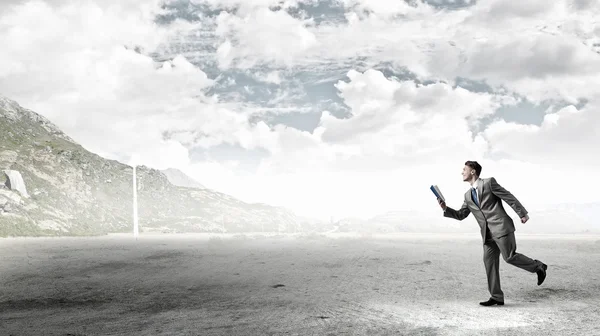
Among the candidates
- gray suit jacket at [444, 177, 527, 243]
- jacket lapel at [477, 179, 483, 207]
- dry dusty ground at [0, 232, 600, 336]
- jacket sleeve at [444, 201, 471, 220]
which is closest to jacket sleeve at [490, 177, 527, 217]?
gray suit jacket at [444, 177, 527, 243]

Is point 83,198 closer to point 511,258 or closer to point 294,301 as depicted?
point 294,301

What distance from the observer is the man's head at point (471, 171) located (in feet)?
28.0

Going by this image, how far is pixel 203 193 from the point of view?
563 ft

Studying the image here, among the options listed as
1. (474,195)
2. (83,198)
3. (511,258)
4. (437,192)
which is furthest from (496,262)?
(83,198)

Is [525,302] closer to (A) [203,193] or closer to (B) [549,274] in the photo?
(B) [549,274]

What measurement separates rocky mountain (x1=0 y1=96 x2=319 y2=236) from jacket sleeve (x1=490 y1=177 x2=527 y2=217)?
5115cm

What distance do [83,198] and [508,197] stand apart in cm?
10807

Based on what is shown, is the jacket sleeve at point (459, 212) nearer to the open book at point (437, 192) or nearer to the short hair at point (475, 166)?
the open book at point (437, 192)

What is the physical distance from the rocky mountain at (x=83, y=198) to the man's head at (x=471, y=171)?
50.6m

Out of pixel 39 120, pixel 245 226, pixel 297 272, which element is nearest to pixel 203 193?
pixel 245 226

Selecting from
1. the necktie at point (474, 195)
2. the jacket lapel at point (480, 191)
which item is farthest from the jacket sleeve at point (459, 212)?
the jacket lapel at point (480, 191)

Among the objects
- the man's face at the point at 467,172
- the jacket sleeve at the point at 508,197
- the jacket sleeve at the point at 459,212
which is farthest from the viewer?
the jacket sleeve at the point at 459,212

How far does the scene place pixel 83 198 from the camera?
4035 inches

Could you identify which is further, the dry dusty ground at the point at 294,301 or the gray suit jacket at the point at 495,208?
the gray suit jacket at the point at 495,208
